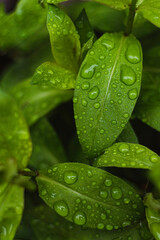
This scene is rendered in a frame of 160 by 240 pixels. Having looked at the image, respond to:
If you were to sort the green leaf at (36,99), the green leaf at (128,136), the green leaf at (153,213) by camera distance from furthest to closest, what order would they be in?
the green leaf at (36,99) → the green leaf at (128,136) → the green leaf at (153,213)

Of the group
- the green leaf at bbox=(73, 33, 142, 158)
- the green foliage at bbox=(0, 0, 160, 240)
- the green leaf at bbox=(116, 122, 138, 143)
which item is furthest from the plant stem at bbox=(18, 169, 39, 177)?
the green leaf at bbox=(116, 122, 138, 143)

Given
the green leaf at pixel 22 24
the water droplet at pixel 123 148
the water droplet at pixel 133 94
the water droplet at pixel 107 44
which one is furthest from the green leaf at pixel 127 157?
the green leaf at pixel 22 24

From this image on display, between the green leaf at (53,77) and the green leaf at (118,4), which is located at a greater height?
the green leaf at (118,4)

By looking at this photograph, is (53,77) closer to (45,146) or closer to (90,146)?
(90,146)

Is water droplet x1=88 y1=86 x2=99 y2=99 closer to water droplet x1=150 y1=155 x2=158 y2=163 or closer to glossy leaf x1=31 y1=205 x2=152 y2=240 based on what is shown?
water droplet x1=150 y1=155 x2=158 y2=163

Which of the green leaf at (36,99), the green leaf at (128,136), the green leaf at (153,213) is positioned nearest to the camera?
the green leaf at (153,213)

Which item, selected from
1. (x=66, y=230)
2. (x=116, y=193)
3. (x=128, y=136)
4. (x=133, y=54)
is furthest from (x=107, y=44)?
(x=66, y=230)

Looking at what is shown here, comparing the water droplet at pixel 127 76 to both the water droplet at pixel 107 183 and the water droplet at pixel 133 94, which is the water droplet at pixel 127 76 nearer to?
the water droplet at pixel 133 94
